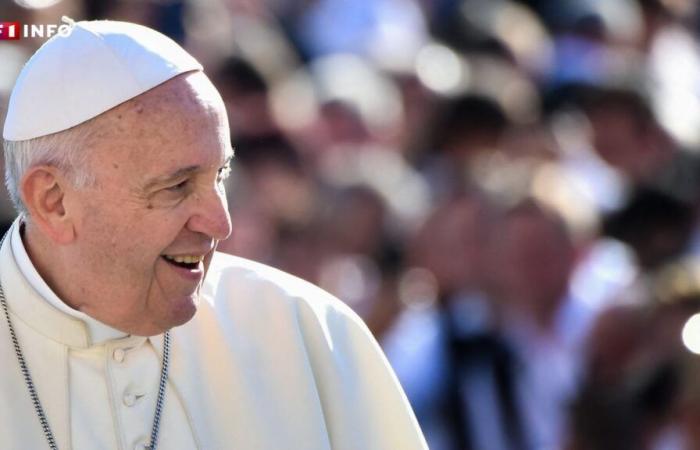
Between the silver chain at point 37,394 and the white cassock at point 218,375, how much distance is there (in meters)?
0.01

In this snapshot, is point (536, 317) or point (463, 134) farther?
point (463, 134)

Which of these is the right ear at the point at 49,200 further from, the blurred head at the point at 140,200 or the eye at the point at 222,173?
the eye at the point at 222,173

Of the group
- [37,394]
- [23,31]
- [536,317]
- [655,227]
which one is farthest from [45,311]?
[655,227]

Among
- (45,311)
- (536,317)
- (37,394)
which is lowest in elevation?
(536,317)

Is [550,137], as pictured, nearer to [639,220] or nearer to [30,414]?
[639,220]

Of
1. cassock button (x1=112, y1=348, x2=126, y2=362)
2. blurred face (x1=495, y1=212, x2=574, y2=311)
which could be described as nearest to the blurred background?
blurred face (x1=495, y1=212, x2=574, y2=311)

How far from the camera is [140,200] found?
385 centimetres

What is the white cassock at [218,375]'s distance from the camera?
4031 millimetres

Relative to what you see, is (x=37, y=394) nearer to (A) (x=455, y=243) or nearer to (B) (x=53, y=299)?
(B) (x=53, y=299)

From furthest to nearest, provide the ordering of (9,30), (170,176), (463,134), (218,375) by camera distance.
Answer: (463,134), (9,30), (218,375), (170,176)

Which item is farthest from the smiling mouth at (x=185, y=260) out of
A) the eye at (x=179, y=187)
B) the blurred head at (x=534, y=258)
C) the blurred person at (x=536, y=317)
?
the blurred head at (x=534, y=258)

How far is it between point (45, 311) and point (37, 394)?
0.60 ft

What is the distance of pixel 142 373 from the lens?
415 cm

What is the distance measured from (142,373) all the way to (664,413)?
7.16ft
